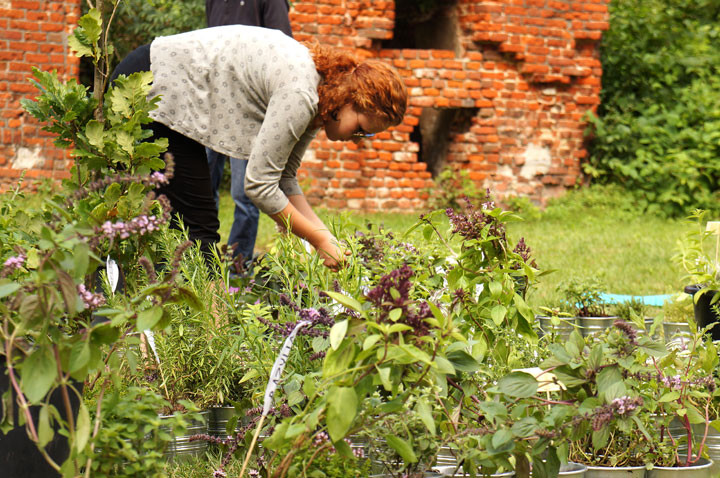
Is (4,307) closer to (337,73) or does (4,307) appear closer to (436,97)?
(337,73)

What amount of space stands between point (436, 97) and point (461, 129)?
608 millimetres

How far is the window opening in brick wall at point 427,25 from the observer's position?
341 inches

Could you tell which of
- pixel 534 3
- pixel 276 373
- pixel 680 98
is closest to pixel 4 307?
pixel 276 373

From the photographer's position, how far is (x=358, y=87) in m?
2.63

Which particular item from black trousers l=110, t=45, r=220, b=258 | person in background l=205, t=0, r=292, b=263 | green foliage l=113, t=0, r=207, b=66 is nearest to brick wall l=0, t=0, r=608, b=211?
green foliage l=113, t=0, r=207, b=66

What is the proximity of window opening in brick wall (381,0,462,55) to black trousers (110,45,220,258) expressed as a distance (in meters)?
5.84

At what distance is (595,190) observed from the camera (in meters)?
8.70

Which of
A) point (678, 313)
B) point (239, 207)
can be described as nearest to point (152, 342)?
A: point (678, 313)

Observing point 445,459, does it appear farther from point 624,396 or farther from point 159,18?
point 159,18

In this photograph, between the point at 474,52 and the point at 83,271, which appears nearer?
the point at 83,271

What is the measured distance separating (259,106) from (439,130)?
6.30m

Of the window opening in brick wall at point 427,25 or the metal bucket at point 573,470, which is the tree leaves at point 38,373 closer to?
the metal bucket at point 573,470

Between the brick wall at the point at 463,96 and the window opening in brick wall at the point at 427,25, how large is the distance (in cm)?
11

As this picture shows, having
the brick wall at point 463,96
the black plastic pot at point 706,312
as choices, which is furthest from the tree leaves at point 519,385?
the brick wall at point 463,96
